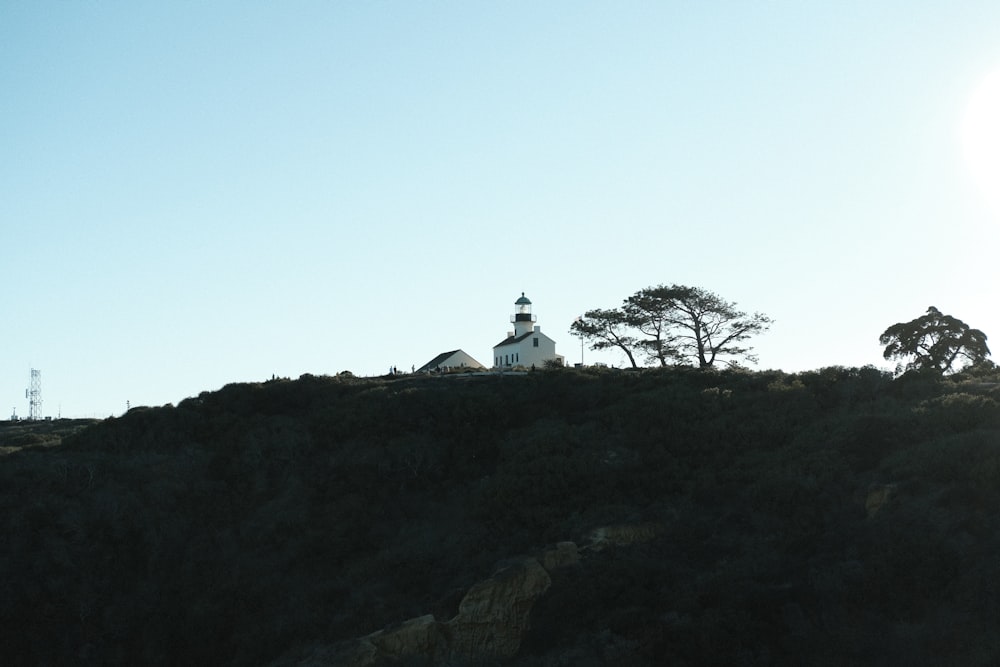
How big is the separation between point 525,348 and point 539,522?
28.4m

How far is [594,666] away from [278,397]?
2377 cm

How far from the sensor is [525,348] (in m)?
58.9

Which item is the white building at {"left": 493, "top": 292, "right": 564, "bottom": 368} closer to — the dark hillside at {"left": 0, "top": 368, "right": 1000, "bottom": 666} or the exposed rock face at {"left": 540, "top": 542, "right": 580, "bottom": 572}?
the dark hillside at {"left": 0, "top": 368, "right": 1000, "bottom": 666}

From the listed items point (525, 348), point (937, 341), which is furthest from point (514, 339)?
point (937, 341)

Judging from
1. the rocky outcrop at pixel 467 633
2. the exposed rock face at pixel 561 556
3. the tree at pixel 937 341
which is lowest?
the rocky outcrop at pixel 467 633

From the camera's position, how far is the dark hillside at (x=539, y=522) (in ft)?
76.4

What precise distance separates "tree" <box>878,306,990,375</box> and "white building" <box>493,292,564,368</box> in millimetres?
16193

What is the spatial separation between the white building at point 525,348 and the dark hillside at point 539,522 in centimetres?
1462

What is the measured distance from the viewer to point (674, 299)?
55.3 meters

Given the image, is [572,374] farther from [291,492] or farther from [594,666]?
[594,666]

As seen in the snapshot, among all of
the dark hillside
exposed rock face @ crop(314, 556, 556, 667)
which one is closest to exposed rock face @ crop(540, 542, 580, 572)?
the dark hillside

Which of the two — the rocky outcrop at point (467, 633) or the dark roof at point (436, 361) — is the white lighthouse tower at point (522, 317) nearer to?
the dark roof at point (436, 361)

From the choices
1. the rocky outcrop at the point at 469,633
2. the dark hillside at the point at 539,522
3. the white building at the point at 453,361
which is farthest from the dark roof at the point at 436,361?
the rocky outcrop at the point at 469,633

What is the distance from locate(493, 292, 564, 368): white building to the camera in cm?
5862
